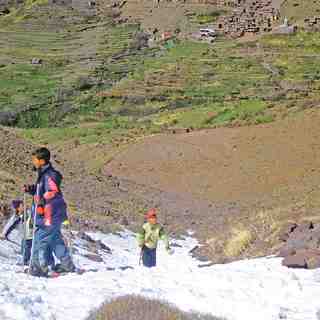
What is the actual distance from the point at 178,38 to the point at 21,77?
98.5 ft

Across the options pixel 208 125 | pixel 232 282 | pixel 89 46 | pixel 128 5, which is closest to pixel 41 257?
pixel 232 282

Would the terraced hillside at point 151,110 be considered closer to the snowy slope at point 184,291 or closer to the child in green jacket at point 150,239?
the child in green jacket at point 150,239

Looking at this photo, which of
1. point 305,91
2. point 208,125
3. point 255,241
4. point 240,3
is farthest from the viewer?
point 240,3

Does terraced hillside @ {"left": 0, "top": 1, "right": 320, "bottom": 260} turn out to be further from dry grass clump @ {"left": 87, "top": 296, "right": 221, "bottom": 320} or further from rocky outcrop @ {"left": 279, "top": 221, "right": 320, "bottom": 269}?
dry grass clump @ {"left": 87, "top": 296, "right": 221, "bottom": 320}

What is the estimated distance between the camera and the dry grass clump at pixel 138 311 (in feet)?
23.3

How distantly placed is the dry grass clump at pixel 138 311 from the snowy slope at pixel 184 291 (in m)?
0.42

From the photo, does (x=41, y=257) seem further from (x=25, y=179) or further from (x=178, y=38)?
(x=178, y=38)

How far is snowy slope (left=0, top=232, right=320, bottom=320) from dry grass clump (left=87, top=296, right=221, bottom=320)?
0.42m

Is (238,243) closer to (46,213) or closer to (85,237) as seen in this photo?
(85,237)

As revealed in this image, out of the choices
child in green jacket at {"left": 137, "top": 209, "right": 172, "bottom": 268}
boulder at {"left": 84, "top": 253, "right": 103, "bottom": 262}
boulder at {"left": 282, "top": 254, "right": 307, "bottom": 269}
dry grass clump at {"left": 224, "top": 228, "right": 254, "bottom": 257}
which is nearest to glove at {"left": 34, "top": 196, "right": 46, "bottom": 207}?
child in green jacket at {"left": 137, "top": 209, "right": 172, "bottom": 268}

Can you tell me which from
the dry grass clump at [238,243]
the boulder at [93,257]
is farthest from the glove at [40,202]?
the dry grass clump at [238,243]

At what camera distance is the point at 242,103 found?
56781 mm

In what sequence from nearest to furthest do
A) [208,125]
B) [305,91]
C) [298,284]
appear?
1. [298,284]
2. [208,125]
3. [305,91]

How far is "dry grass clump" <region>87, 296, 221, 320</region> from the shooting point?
7098mm
